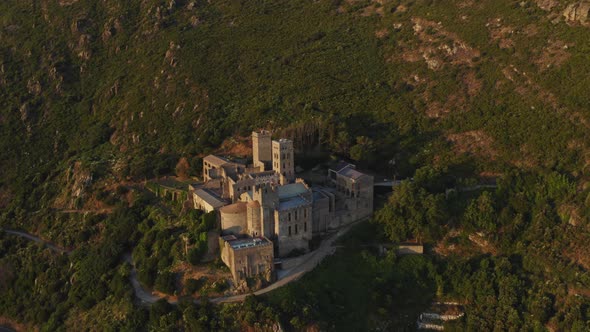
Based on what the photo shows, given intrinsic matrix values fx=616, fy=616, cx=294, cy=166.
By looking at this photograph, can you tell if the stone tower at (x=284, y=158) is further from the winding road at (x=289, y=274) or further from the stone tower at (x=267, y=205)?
the winding road at (x=289, y=274)

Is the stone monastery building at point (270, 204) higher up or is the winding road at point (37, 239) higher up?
the stone monastery building at point (270, 204)

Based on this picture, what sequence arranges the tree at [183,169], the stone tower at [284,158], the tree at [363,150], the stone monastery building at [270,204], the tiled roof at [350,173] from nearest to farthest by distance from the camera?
the stone monastery building at [270,204] < the tiled roof at [350,173] < the stone tower at [284,158] < the tree at [363,150] < the tree at [183,169]

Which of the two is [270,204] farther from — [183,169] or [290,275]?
[183,169]

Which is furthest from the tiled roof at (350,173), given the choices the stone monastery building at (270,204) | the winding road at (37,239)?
the winding road at (37,239)

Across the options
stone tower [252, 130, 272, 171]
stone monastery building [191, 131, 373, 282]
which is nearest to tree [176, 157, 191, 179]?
stone monastery building [191, 131, 373, 282]

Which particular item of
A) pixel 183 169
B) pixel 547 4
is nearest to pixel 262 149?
pixel 183 169

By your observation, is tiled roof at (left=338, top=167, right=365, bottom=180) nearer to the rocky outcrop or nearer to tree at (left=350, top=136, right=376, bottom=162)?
tree at (left=350, top=136, right=376, bottom=162)
